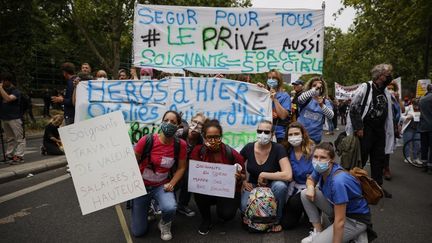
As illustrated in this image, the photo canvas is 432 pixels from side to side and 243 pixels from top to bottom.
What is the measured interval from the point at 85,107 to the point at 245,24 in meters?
2.45

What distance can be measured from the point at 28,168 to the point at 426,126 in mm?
7507

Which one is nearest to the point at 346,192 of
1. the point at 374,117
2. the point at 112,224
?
the point at 374,117

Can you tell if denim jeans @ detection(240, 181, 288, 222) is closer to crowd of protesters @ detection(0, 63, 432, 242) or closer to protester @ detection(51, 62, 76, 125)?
crowd of protesters @ detection(0, 63, 432, 242)

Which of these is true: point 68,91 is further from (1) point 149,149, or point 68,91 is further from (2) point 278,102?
(2) point 278,102

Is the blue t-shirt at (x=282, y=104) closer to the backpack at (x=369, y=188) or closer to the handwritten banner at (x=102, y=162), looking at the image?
the backpack at (x=369, y=188)

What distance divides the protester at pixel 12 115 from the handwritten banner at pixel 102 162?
16.6 feet

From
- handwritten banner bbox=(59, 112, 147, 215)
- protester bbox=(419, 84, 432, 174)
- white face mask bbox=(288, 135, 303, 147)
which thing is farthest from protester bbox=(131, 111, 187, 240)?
protester bbox=(419, 84, 432, 174)

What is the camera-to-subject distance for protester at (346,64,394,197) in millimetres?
5223

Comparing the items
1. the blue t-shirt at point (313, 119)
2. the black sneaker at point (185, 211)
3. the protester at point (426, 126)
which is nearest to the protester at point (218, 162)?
the black sneaker at point (185, 211)

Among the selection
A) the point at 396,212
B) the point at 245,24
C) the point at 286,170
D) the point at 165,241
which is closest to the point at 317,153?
the point at 286,170

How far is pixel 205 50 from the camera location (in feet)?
18.2

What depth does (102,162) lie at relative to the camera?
11.0 ft

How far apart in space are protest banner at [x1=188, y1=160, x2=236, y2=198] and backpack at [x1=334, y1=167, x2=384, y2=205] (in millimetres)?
1217

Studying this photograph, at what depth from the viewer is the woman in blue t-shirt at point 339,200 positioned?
327 centimetres
